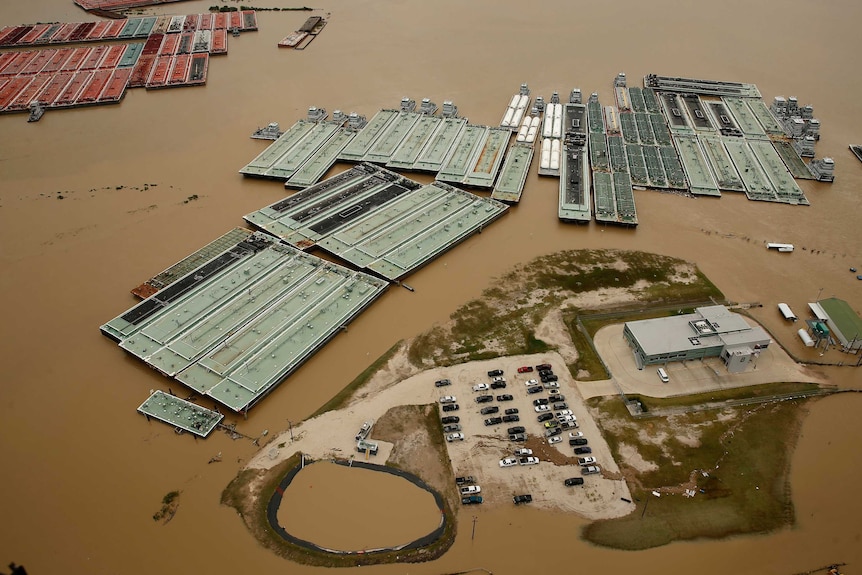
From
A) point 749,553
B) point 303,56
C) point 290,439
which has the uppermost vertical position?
point 303,56

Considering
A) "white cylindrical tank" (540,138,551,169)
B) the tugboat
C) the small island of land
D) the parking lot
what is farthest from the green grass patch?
the tugboat

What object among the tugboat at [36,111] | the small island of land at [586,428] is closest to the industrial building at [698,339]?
the small island of land at [586,428]

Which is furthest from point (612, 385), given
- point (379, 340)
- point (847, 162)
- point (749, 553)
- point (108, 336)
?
point (847, 162)

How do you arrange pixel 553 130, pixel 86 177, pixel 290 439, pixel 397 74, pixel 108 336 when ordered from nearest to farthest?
pixel 290 439, pixel 108 336, pixel 86 177, pixel 553 130, pixel 397 74

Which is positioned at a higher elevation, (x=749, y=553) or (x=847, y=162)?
(x=847, y=162)

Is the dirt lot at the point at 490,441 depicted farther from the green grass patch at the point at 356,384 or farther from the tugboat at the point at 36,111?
the tugboat at the point at 36,111

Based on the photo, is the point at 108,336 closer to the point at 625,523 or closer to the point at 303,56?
the point at 625,523

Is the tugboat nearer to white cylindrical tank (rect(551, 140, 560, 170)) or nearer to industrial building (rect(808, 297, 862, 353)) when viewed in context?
white cylindrical tank (rect(551, 140, 560, 170))
